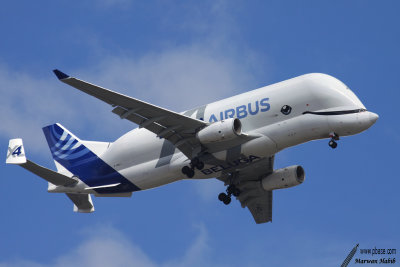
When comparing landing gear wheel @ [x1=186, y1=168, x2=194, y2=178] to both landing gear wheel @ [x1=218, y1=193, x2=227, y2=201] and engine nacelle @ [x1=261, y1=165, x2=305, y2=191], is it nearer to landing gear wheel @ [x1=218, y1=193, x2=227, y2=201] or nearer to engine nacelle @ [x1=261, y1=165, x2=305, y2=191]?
landing gear wheel @ [x1=218, y1=193, x2=227, y2=201]

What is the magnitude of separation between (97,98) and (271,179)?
13623mm

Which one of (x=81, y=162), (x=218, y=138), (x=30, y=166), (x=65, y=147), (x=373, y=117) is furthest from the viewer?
(x=65, y=147)

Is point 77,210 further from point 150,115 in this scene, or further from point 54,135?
point 150,115

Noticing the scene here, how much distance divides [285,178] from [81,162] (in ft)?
43.1

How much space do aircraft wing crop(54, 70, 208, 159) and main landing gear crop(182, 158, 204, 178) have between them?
583 millimetres

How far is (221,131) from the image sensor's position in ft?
125

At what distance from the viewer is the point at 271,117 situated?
3925cm

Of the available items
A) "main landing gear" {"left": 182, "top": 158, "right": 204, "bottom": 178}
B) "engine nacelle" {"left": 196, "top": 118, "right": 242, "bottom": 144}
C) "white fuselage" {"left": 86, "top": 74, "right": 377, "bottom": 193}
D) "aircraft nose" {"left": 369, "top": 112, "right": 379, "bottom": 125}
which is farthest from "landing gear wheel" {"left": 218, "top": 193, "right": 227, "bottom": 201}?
"aircraft nose" {"left": 369, "top": 112, "right": 379, "bottom": 125}

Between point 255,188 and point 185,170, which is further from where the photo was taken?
point 255,188

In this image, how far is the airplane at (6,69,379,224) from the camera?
38.8m

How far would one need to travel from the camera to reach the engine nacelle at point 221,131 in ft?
125

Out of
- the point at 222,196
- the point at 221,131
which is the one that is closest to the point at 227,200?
the point at 222,196

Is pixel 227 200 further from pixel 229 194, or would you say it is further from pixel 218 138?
pixel 218 138

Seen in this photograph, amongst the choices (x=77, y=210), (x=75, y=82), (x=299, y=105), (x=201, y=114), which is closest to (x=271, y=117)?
(x=299, y=105)
